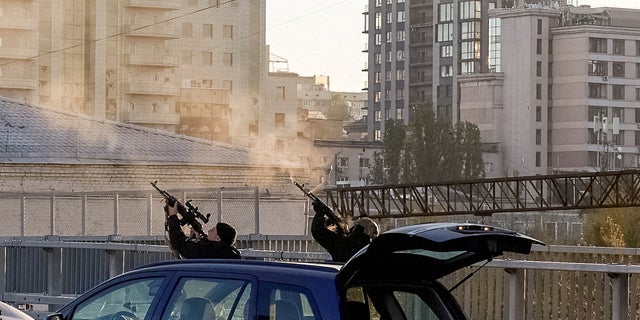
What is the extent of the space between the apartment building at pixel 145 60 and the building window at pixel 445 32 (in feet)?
179

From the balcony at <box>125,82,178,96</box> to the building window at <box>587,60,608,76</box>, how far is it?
5115 centimetres

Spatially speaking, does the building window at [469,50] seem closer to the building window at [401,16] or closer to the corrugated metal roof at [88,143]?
the building window at [401,16]

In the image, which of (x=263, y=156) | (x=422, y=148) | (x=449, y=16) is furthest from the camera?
(x=449, y=16)

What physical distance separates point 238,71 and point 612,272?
10381cm

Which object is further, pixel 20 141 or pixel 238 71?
pixel 238 71

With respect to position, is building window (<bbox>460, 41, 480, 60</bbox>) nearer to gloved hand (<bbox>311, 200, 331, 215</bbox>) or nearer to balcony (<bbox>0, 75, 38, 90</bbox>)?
balcony (<bbox>0, 75, 38, 90</bbox>)

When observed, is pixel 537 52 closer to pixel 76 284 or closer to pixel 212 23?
pixel 212 23

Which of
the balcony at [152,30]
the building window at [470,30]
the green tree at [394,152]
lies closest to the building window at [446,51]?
the building window at [470,30]

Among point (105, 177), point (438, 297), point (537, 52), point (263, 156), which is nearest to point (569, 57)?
point (537, 52)

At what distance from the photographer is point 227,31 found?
116 m

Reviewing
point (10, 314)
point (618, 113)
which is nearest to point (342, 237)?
point (10, 314)

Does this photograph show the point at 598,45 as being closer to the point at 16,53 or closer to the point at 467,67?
the point at 467,67

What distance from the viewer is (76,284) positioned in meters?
24.2

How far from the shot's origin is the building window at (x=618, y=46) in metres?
148
